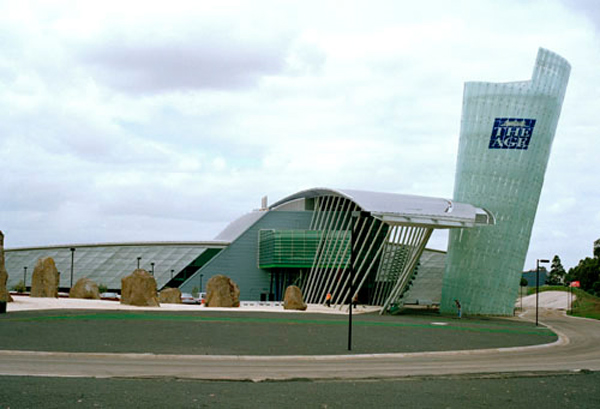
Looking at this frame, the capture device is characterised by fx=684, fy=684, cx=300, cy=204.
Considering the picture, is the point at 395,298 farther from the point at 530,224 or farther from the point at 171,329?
the point at 171,329

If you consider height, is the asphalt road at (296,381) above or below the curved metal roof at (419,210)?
below

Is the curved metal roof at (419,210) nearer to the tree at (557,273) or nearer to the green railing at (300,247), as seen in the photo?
the green railing at (300,247)

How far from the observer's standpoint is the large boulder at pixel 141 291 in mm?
44844

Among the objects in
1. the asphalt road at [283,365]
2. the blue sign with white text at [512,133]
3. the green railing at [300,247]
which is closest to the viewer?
the asphalt road at [283,365]

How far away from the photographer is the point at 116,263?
281ft

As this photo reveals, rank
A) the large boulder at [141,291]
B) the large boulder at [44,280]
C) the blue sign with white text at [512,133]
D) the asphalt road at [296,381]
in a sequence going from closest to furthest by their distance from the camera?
the asphalt road at [296,381] → the large boulder at [141,291] → the large boulder at [44,280] → the blue sign with white text at [512,133]

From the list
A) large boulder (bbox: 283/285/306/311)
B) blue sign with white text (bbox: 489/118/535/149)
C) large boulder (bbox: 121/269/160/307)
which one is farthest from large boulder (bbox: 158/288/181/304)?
blue sign with white text (bbox: 489/118/535/149)

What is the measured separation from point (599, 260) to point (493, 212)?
55.2 metres

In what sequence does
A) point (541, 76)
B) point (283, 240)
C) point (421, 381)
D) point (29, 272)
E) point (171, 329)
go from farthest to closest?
point (29, 272) → point (283, 240) → point (541, 76) → point (171, 329) → point (421, 381)

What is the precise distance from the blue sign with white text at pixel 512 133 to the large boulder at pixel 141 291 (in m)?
29.9

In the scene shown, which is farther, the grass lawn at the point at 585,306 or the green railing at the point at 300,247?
the green railing at the point at 300,247

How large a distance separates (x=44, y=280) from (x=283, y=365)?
130ft

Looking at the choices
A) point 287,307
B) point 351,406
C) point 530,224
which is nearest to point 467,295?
point 530,224

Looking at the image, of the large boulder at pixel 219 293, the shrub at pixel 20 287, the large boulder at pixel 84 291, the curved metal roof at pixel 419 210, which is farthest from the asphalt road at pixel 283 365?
the shrub at pixel 20 287
